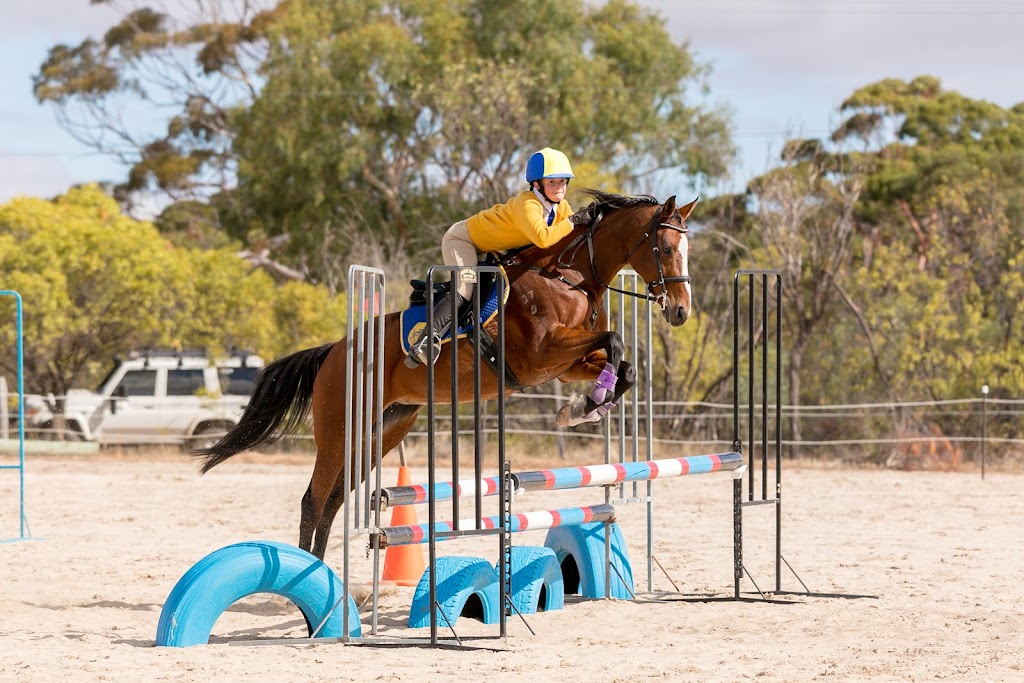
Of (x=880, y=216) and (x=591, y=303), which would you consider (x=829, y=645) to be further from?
(x=880, y=216)

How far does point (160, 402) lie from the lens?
665 inches

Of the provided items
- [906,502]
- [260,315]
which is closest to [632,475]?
[906,502]

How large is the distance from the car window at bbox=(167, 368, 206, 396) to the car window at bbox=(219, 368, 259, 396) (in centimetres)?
30

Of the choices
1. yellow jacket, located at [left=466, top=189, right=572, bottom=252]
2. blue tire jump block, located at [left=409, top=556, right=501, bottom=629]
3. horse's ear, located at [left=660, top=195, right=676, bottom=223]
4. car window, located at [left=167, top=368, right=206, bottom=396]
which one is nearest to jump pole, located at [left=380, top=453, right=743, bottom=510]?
blue tire jump block, located at [left=409, top=556, right=501, bottom=629]

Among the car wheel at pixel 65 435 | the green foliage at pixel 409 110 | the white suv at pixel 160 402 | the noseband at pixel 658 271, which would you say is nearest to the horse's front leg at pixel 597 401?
the noseband at pixel 658 271

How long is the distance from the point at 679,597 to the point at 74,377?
14.6 m

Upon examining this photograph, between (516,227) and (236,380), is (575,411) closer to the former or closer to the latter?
(516,227)

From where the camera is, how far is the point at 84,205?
2180cm

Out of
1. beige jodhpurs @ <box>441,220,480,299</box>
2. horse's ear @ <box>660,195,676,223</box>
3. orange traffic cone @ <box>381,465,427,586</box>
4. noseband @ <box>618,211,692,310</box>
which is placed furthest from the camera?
orange traffic cone @ <box>381,465,427,586</box>

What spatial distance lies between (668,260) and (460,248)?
104 centimetres

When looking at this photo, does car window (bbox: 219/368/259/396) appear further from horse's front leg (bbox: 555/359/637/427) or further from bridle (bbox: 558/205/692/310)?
horse's front leg (bbox: 555/359/637/427)

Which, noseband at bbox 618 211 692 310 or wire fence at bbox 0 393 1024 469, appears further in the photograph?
wire fence at bbox 0 393 1024 469

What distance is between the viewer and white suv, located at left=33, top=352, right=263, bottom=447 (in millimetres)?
16672

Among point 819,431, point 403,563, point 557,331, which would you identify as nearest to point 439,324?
point 557,331
